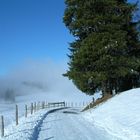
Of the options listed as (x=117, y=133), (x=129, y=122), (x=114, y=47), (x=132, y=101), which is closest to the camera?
(x=117, y=133)

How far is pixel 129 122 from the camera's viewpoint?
938 inches

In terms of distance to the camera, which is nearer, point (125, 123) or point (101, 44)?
point (125, 123)

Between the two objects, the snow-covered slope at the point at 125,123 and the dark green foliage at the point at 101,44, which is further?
the dark green foliage at the point at 101,44

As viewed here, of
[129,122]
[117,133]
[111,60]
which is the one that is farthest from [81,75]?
[117,133]

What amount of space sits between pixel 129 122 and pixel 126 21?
23467 mm

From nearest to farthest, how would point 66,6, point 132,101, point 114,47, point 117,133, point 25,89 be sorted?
point 117,133, point 132,101, point 114,47, point 66,6, point 25,89

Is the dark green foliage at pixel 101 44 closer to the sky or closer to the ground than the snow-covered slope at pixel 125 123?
closer to the sky

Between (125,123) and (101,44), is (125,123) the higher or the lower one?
the lower one

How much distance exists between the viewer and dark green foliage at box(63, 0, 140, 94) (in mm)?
41719

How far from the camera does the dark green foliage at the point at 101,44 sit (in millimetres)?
41719

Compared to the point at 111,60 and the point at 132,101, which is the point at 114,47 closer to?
the point at 111,60

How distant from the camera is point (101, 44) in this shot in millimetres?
41438

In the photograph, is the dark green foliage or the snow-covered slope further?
the dark green foliage

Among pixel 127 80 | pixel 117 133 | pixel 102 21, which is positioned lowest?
pixel 117 133
